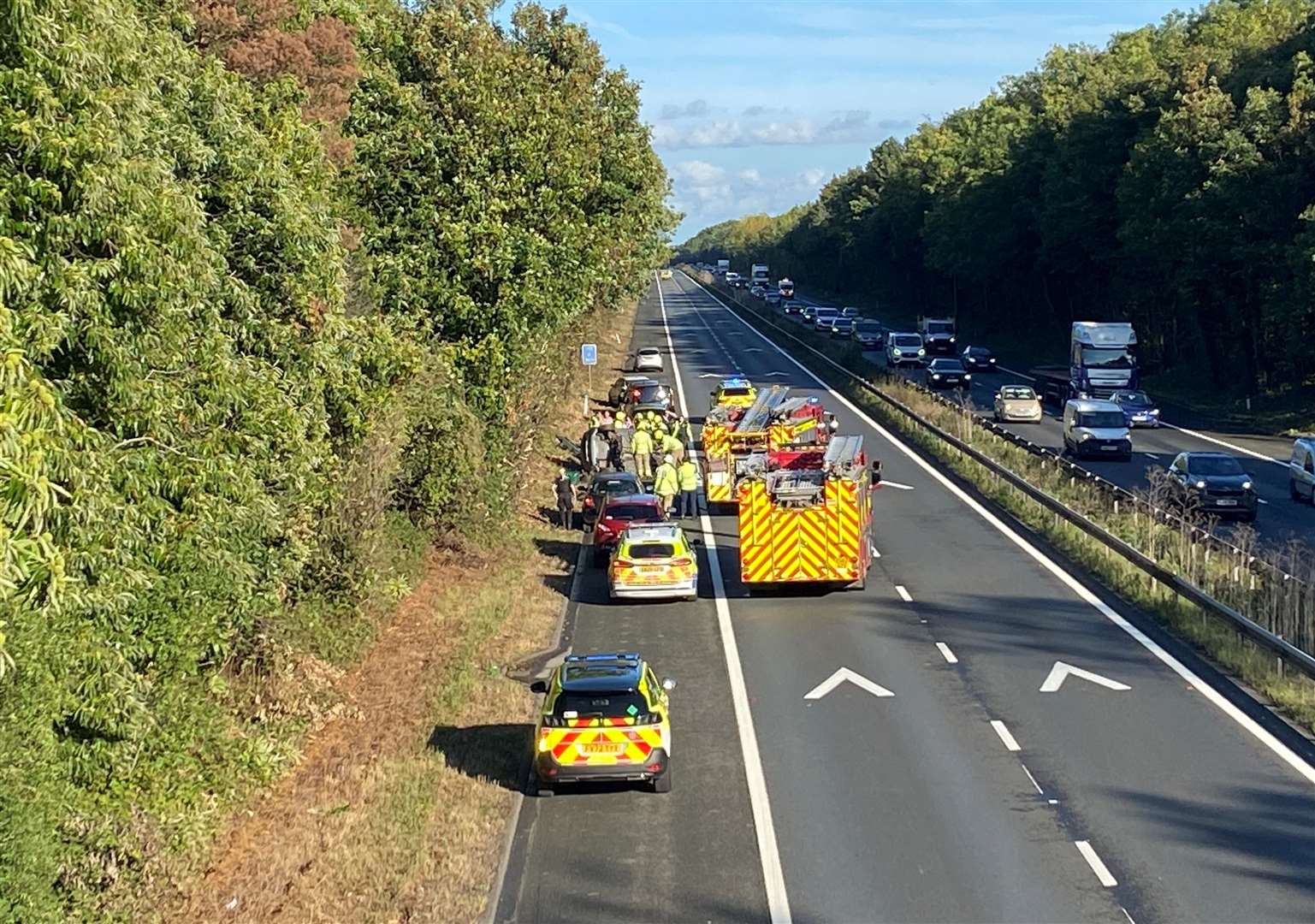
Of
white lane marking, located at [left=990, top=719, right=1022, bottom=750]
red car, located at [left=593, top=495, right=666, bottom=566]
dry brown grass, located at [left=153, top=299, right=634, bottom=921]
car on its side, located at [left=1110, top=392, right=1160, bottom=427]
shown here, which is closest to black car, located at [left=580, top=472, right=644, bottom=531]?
red car, located at [left=593, top=495, right=666, bottom=566]

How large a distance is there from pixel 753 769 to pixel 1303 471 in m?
24.1

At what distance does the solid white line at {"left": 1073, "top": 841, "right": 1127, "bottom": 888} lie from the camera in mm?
14117

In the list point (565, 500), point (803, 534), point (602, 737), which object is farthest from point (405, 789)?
point (565, 500)

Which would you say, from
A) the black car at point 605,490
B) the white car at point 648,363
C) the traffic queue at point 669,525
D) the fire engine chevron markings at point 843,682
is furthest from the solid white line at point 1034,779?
the white car at point 648,363

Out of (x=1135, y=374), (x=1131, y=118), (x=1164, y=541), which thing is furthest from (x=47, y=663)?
(x=1131, y=118)

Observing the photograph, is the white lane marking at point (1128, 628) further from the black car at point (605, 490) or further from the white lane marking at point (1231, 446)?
the white lane marking at point (1231, 446)

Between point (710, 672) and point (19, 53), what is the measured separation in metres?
14.0

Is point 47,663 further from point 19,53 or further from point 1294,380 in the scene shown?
point 1294,380

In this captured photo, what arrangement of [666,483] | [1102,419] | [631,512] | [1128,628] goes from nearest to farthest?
[1128,628] → [631,512] → [666,483] → [1102,419]

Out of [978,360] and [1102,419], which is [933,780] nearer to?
[1102,419]

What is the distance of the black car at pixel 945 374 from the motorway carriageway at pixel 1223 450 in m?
3.08

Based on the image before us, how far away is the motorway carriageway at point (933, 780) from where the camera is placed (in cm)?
1407

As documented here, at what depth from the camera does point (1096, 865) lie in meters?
14.6

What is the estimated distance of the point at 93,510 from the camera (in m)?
11.4
